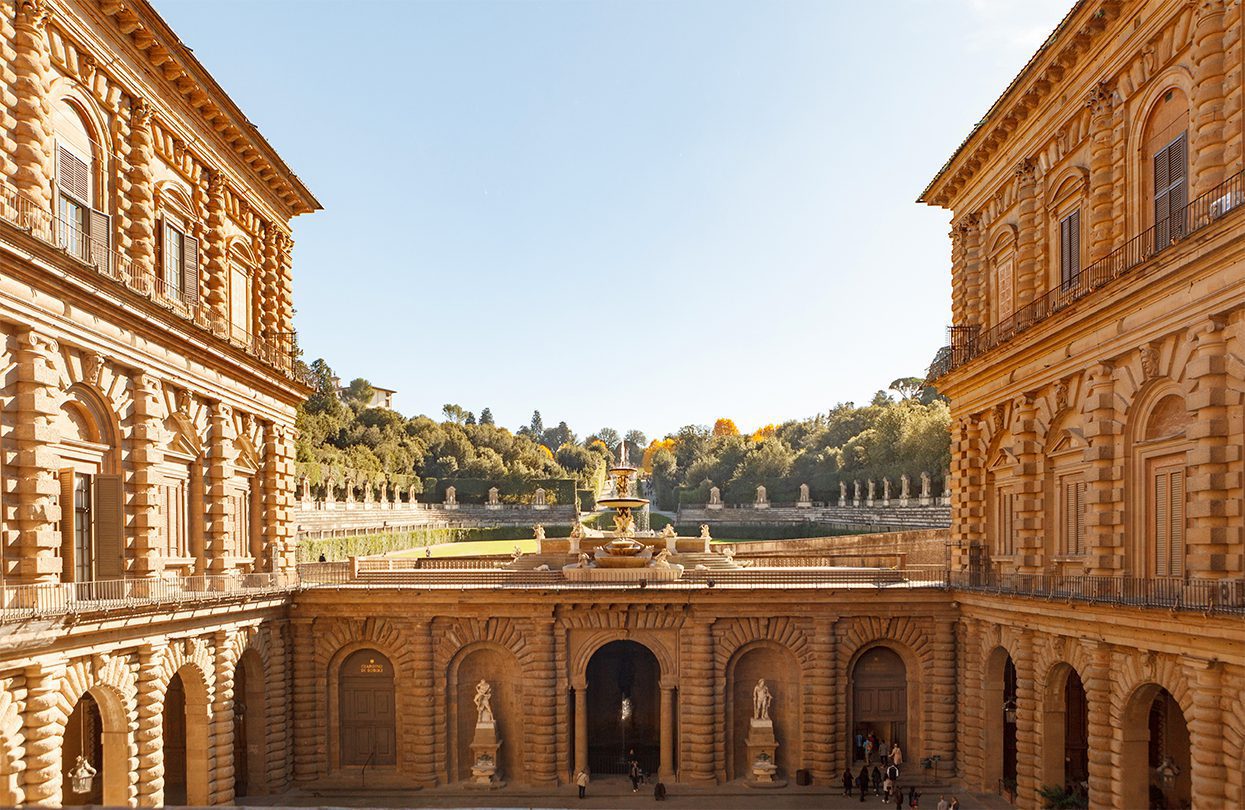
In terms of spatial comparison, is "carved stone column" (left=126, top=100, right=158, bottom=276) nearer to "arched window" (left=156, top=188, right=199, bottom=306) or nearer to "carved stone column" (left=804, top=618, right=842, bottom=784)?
"arched window" (left=156, top=188, right=199, bottom=306)

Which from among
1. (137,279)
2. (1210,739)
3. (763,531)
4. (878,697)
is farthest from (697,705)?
(763,531)

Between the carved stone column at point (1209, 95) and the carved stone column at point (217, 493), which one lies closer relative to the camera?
the carved stone column at point (1209, 95)

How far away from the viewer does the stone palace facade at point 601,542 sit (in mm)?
17875

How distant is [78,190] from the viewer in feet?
68.0

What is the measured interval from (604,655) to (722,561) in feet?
18.2

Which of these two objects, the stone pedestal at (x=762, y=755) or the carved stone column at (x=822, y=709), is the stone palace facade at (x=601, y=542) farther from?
the stone pedestal at (x=762, y=755)

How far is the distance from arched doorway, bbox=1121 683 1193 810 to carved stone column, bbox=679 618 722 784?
37.4 feet

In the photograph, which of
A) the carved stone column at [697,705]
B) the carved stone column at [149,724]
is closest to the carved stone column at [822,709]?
the carved stone column at [697,705]

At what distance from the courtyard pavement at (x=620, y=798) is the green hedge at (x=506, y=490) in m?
65.1

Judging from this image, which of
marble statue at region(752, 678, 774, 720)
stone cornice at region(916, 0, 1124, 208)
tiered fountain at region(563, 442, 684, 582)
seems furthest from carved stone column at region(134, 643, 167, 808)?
stone cornice at region(916, 0, 1124, 208)

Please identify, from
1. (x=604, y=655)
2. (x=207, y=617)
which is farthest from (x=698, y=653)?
(x=207, y=617)

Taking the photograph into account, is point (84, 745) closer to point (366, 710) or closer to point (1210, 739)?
point (366, 710)

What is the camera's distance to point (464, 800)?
2694 centimetres

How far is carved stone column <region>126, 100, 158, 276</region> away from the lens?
22609mm
